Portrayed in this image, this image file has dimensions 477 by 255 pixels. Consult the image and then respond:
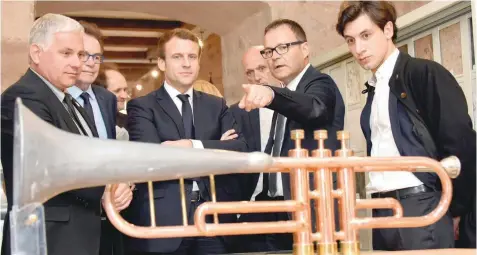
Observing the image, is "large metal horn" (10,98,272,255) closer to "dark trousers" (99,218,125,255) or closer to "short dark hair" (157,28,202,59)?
"dark trousers" (99,218,125,255)

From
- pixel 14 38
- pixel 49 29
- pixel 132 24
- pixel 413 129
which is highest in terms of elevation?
pixel 132 24

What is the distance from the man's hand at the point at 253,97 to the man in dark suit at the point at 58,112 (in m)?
0.55

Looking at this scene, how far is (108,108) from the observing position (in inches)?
99.0

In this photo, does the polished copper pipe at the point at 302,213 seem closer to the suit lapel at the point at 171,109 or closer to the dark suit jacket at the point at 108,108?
the suit lapel at the point at 171,109

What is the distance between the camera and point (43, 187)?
3.15 ft

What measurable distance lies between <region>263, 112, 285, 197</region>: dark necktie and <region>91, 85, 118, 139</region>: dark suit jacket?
2.04 feet

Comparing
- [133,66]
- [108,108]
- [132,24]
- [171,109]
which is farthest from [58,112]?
[133,66]

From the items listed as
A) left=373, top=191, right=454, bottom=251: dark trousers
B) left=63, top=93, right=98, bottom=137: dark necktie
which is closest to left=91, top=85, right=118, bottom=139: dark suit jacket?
left=63, top=93, right=98, bottom=137: dark necktie

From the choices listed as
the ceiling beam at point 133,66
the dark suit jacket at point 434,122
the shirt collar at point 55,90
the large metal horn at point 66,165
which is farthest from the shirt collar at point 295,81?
the ceiling beam at point 133,66

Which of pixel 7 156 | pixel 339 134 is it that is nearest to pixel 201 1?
pixel 7 156

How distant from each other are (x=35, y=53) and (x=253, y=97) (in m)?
0.87

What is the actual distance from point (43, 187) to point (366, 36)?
1344 mm

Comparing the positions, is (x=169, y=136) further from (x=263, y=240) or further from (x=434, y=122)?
(x=434, y=122)

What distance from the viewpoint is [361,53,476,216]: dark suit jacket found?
5.87 feet
